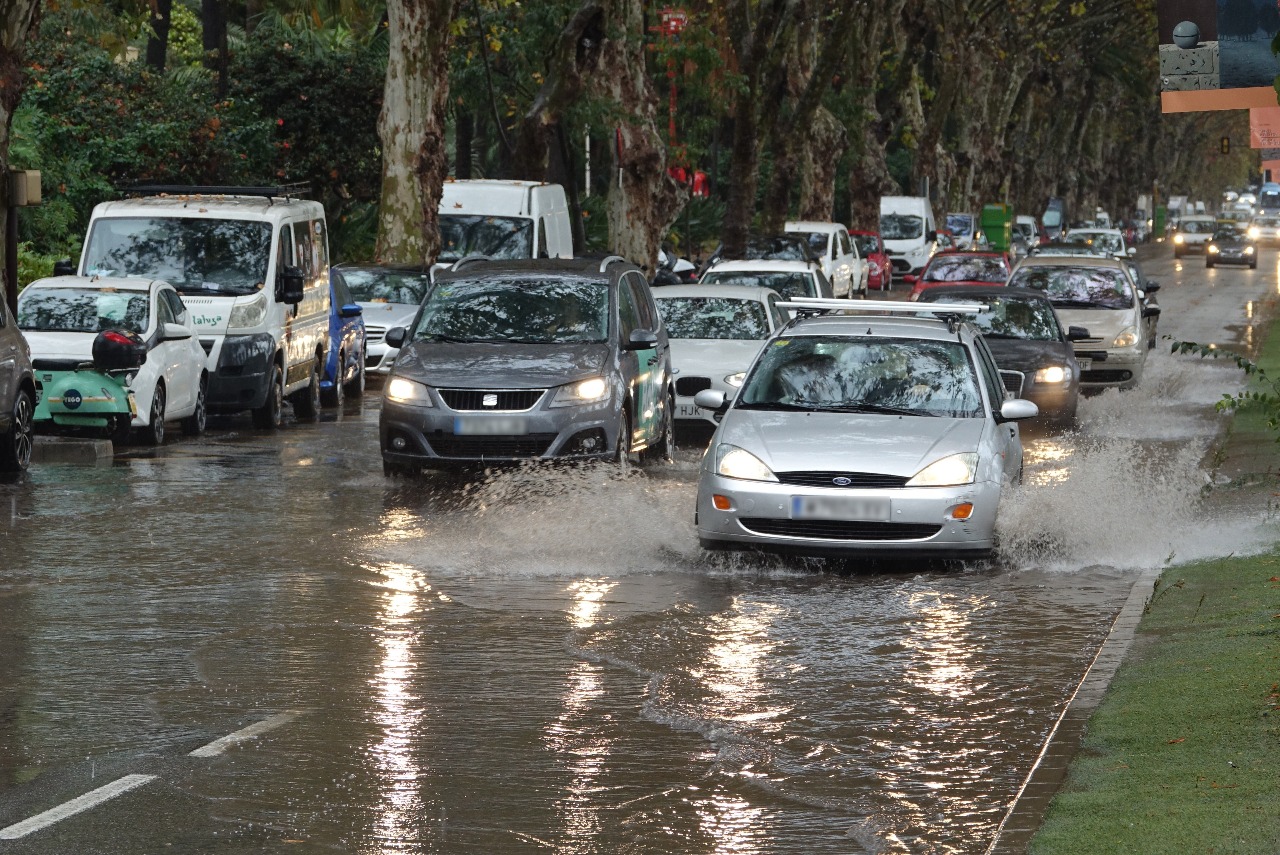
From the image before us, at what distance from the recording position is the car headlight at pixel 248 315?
21.4 metres

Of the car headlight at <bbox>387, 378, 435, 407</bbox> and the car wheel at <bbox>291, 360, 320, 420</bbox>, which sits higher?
the car headlight at <bbox>387, 378, 435, 407</bbox>

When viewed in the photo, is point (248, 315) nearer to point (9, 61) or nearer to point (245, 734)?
point (9, 61)

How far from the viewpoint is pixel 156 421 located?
19.6 meters

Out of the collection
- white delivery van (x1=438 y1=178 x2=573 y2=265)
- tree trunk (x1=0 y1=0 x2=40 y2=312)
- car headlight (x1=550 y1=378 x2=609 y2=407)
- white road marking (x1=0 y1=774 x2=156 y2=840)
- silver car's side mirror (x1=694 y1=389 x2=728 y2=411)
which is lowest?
white road marking (x1=0 y1=774 x2=156 y2=840)

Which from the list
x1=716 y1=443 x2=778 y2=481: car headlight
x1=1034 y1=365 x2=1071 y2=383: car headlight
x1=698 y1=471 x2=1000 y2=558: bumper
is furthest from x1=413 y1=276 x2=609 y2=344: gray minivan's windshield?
x1=1034 y1=365 x2=1071 y2=383: car headlight

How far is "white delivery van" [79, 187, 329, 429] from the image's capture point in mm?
21469

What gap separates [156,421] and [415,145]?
493 inches

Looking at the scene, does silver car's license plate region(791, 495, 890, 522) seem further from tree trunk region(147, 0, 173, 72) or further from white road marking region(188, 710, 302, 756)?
tree trunk region(147, 0, 173, 72)

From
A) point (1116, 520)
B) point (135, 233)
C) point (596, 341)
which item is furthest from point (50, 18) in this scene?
point (1116, 520)

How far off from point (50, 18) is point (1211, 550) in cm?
3665

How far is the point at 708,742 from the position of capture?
323 inches

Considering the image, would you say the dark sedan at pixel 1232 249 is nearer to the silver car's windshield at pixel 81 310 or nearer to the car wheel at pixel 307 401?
the car wheel at pixel 307 401

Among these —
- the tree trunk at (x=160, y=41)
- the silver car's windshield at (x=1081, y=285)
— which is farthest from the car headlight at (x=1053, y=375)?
the tree trunk at (x=160, y=41)

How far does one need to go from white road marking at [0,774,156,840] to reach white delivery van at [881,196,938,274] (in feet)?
178
